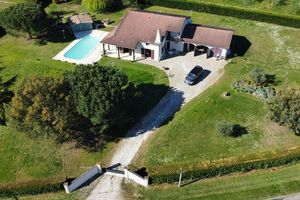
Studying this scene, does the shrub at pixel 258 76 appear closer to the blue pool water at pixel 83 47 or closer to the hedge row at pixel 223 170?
the hedge row at pixel 223 170

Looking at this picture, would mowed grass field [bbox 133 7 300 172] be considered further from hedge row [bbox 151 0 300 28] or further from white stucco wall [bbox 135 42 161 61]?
white stucco wall [bbox 135 42 161 61]

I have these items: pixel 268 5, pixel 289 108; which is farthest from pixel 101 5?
pixel 289 108

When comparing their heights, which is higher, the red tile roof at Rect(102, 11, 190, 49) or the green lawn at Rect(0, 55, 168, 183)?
the red tile roof at Rect(102, 11, 190, 49)

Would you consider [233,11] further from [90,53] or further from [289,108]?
[289,108]

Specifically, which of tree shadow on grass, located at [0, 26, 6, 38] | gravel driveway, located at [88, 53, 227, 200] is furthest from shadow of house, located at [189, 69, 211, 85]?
tree shadow on grass, located at [0, 26, 6, 38]

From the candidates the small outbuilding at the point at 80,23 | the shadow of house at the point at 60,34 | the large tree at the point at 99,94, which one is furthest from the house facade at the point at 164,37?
the large tree at the point at 99,94

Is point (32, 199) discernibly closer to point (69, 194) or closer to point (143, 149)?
point (69, 194)

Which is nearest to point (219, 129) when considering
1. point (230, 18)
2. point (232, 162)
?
point (232, 162)
